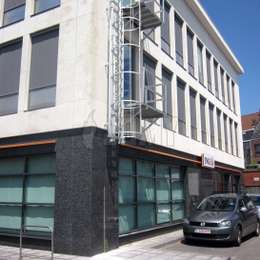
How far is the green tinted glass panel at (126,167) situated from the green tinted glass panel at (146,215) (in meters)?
1.46

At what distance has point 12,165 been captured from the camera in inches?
499

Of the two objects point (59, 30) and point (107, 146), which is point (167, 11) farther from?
point (107, 146)

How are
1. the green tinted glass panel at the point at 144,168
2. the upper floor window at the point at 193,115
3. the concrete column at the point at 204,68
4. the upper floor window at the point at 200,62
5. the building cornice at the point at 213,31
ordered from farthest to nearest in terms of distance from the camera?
the concrete column at the point at 204,68, the upper floor window at the point at 200,62, the building cornice at the point at 213,31, the upper floor window at the point at 193,115, the green tinted glass panel at the point at 144,168

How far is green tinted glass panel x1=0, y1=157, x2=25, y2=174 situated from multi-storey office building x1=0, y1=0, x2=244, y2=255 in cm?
3

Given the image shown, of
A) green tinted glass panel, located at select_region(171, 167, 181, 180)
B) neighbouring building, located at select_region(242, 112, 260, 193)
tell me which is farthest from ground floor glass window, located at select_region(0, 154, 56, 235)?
neighbouring building, located at select_region(242, 112, 260, 193)

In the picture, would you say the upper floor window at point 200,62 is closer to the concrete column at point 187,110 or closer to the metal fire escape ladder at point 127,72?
the concrete column at point 187,110

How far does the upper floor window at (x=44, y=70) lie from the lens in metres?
12.2

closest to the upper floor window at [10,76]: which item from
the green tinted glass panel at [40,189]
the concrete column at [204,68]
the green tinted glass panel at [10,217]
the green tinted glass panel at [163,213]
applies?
the green tinted glass panel at [40,189]

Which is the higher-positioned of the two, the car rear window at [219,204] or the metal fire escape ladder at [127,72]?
the metal fire escape ladder at [127,72]

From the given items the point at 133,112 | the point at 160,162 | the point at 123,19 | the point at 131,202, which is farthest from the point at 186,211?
the point at 123,19

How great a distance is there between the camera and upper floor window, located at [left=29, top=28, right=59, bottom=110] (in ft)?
40.2

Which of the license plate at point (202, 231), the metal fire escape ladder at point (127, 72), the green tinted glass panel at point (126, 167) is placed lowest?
the license plate at point (202, 231)

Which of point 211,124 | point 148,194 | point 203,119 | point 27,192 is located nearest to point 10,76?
point 27,192

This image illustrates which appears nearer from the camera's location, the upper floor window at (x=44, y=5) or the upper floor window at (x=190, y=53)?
the upper floor window at (x=44, y=5)
